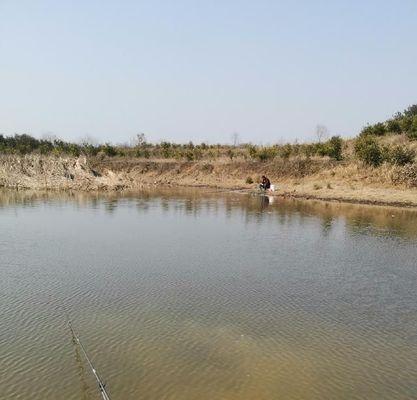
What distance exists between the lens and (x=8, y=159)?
5244cm

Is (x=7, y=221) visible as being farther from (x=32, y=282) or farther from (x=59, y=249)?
(x=32, y=282)

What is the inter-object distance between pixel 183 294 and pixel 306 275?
4533 mm

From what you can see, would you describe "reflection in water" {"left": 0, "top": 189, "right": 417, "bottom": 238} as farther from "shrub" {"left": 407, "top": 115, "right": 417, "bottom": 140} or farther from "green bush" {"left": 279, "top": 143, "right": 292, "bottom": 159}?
Result: "shrub" {"left": 407, "top": 115, "right": 417, "bottom": 140}

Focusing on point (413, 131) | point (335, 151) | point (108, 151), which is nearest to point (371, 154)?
point (335, 151)

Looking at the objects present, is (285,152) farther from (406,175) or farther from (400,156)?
(406,175)

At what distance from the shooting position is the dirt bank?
3750cm

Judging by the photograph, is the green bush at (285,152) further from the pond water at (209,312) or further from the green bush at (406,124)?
the pond water at (209,312)

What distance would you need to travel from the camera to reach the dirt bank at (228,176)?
37.5 metres

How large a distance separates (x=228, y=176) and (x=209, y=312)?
43487mm

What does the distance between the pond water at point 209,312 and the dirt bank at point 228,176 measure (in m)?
15.0

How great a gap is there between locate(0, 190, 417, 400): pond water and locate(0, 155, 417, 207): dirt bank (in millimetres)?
15004

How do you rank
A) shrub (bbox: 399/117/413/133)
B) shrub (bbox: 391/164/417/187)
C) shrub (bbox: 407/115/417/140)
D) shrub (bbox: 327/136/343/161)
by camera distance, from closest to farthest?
shrub (bbox: 391/164/417/187), shrub (bbox: 407/115/417/140), shrub (bbox: 399/117/413/133), shrub (bbox: 327/136/343/161)

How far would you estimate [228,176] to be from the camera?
54219mm

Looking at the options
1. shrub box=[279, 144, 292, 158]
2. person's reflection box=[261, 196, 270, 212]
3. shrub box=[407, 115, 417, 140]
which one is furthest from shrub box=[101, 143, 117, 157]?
shrub box=[407, 115, 417, 140]
